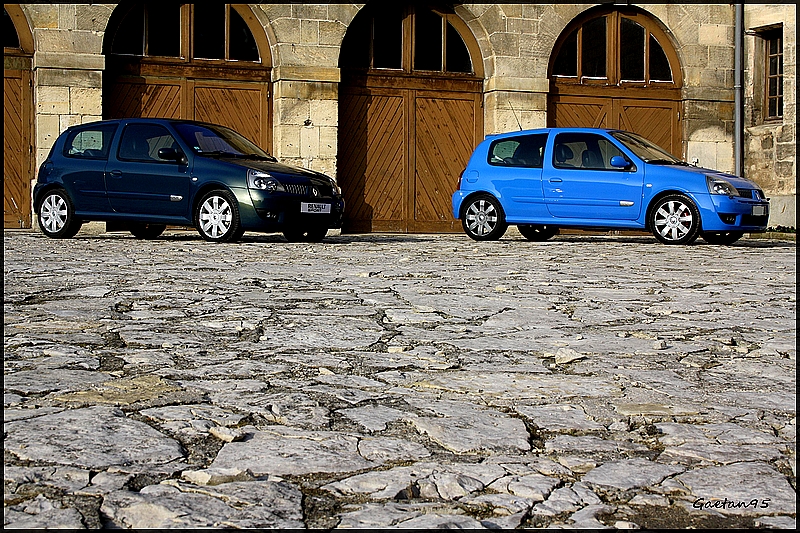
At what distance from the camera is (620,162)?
14.9m

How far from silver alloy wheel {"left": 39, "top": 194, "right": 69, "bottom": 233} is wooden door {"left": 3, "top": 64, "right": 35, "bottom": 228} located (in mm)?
3399

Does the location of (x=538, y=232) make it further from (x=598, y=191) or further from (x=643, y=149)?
(x=643, y=149)

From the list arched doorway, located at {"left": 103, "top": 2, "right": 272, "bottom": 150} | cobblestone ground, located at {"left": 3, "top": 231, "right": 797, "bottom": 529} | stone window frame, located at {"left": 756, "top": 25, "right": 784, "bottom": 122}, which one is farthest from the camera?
stone window frame, located at {"left": 756, "top": 25, "right": 784, "bottom": 122}

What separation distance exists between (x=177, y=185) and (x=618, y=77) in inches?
423

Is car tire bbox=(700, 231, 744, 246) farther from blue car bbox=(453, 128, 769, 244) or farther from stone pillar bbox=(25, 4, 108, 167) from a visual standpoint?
stone pillar bbox=(25, 4, 108, 167)

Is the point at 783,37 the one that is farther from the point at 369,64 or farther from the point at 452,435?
the point at 452,435

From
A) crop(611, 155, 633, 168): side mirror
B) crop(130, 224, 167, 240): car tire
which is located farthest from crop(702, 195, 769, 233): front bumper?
crop(130, 224, 167, 240): car tire

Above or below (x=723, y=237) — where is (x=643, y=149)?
above

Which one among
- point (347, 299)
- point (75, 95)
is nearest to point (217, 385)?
point (347, 299)

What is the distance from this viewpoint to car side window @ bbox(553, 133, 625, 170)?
599 inches

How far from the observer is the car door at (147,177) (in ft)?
45.5

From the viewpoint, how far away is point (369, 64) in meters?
19.9

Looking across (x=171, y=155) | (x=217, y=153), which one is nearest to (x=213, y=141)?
(x=217, y=153)

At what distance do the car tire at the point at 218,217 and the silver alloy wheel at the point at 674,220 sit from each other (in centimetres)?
565
